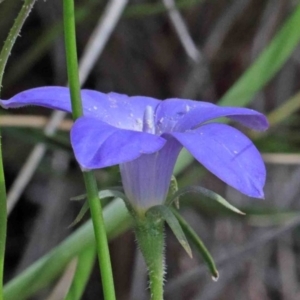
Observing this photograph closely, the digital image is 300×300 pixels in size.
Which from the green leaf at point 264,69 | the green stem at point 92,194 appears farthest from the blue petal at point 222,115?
the green leaf at point 264,69

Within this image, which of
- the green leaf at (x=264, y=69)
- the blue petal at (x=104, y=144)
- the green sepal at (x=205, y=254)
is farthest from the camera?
the green leaf at (x=264, y=69)

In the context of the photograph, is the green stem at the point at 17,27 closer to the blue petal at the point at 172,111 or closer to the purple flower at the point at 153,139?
the purple flower at the point at 153,139

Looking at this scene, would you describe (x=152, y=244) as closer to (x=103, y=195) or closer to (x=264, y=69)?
(x=103, y=195)

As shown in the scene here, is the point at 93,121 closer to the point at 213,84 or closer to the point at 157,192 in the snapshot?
the point at 157,192

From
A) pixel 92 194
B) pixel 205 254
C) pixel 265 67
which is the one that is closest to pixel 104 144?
pixel 92 194

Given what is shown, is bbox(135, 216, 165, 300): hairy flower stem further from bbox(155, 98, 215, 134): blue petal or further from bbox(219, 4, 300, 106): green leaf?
bbox(219, 4, 300, 106): green leaf

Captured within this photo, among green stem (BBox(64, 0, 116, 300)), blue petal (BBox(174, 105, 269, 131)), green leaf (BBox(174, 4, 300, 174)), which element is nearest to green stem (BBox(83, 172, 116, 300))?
green stem (BBox(64, 0, 116, 300))

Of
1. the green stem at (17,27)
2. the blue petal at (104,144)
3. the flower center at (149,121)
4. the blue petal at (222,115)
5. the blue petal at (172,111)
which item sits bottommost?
the blue petal at (172,111)
